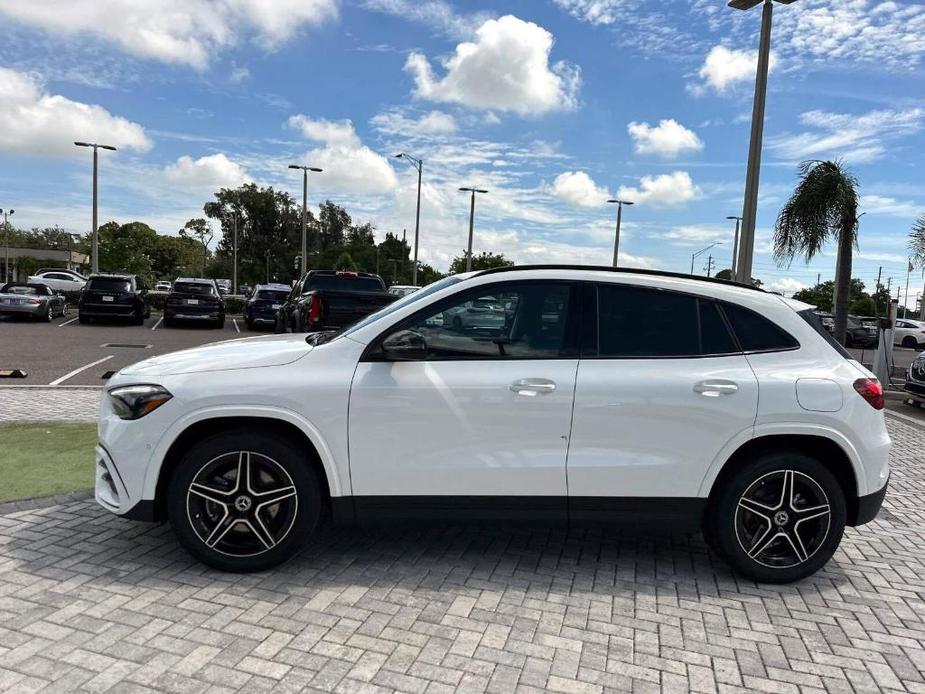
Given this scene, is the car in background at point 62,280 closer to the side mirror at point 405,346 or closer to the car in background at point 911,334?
the side mirror at point 405,346

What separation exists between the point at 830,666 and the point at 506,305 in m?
2.27

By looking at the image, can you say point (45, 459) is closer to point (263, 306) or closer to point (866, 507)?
point (866, 507)

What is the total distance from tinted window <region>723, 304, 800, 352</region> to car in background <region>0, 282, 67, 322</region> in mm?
23120

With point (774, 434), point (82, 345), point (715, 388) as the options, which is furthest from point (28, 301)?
point (774, 434)

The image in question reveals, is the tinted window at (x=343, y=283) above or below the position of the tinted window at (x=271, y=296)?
above

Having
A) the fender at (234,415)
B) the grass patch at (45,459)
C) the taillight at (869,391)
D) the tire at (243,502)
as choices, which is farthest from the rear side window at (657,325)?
the grass patch at (45,459)

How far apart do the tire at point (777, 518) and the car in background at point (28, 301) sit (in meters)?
23.1

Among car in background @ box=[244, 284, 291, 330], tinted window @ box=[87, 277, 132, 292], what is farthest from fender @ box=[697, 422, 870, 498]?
tinted window @ box=[87, 277, 132, 292]

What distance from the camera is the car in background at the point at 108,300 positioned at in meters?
21.3

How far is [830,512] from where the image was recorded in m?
3.79

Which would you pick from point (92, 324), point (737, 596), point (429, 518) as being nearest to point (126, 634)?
point (429, 518)

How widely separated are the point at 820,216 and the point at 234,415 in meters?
12.7

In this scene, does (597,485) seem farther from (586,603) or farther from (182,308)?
(182,308)

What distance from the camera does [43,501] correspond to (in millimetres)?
4777
